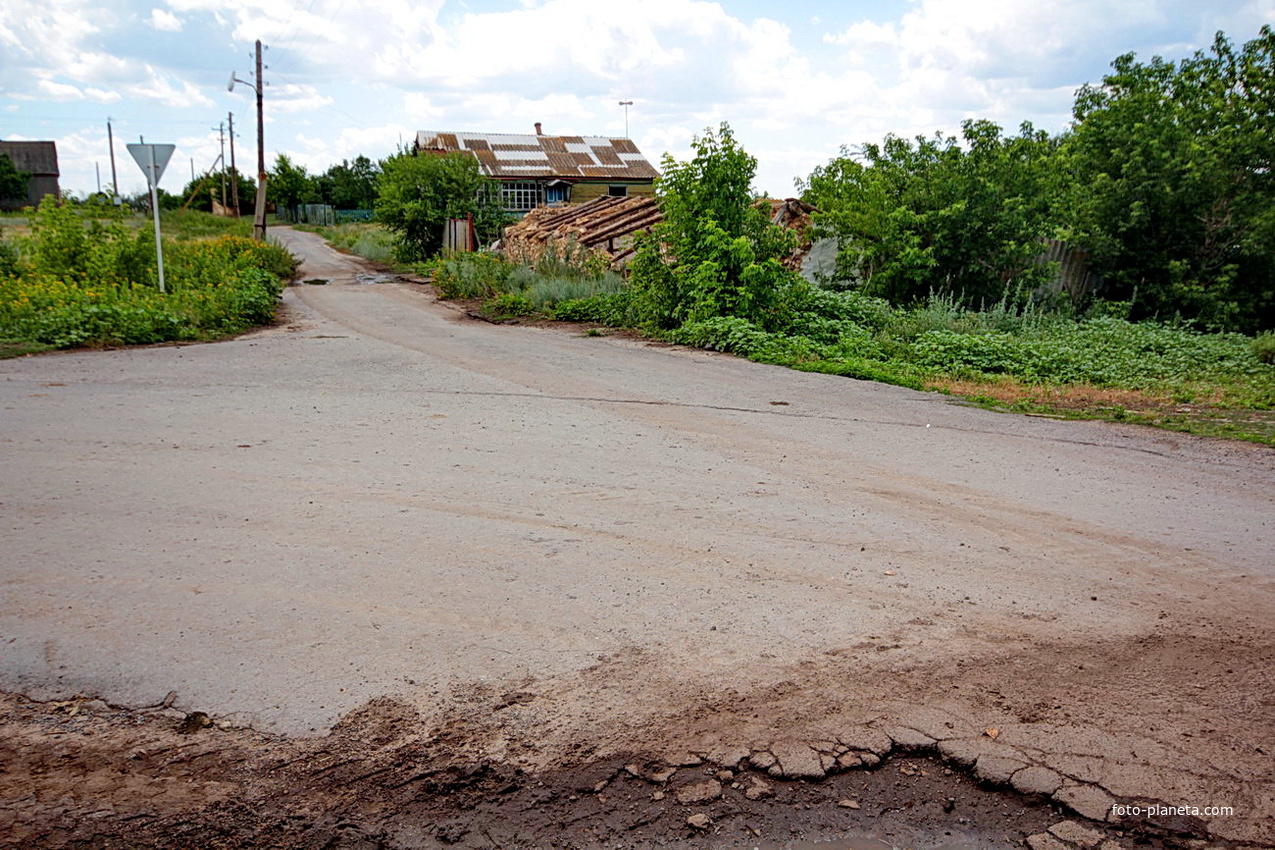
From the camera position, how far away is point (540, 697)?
3.51 m

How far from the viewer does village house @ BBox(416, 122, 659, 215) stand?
48.8 m

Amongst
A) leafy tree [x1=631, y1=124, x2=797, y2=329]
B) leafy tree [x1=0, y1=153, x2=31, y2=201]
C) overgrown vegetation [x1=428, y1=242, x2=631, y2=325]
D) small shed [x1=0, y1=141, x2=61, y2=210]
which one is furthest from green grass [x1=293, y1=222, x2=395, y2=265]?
small shed [x1=0, y1=141, x2=61, y2=210]

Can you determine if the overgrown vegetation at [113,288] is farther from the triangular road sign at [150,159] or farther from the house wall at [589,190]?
the house wall at [589,190]

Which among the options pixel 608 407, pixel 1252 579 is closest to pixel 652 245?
pixel 608 407

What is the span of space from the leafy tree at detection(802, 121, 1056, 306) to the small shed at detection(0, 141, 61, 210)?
286 ft

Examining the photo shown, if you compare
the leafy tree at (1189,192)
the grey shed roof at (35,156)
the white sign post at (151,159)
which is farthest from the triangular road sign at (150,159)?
the grey shed roof at (35,156)

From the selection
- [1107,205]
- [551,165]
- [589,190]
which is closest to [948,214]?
[1107,205]

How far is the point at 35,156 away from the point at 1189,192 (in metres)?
97.5

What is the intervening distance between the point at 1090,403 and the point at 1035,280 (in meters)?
8.12

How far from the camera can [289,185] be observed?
3002 inches

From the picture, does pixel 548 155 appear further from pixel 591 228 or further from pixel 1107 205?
pixel 1107 205

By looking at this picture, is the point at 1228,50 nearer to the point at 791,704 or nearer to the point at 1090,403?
the point at 1090,403

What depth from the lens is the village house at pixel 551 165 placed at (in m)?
48.8

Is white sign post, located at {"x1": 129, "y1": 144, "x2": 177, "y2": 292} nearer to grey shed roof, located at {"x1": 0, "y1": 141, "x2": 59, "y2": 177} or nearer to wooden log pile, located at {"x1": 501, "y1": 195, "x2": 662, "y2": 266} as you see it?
wooden log pile, located at {"x1": 501, "y1": 195, "x2": 662, "y2": 266}
